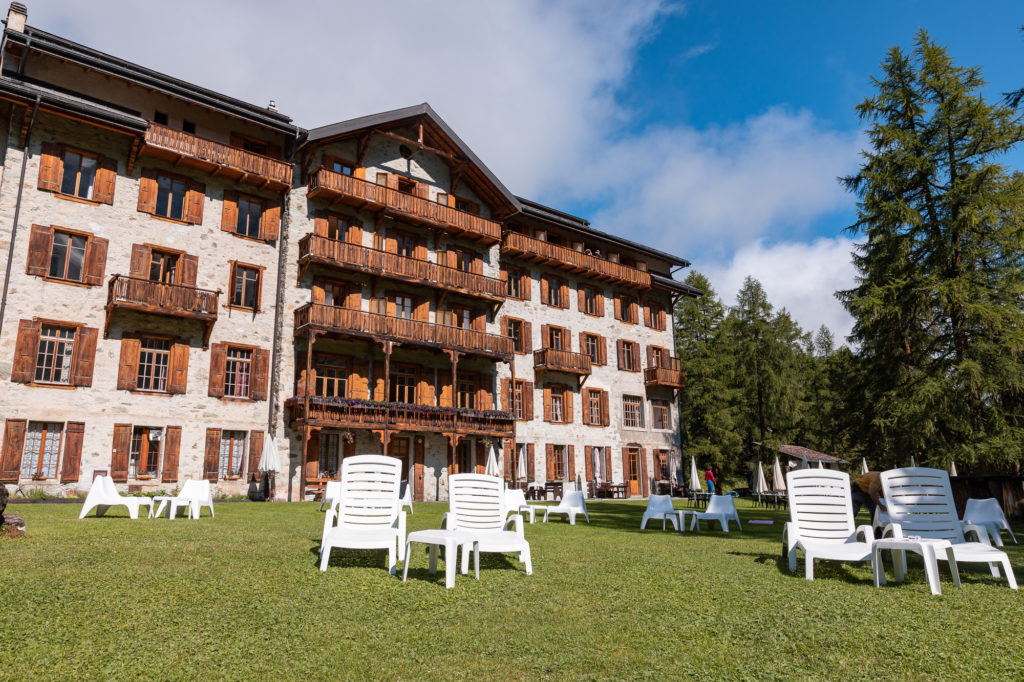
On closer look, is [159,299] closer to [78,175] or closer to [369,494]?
[78,175]

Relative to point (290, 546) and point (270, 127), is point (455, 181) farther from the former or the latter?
point (290, 546)

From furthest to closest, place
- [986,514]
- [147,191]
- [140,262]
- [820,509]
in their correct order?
[147,191] < [140,262] < [986,514] < [820,509]

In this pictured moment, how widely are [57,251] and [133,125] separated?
431 centimetres

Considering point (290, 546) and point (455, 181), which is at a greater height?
point (455, 181)

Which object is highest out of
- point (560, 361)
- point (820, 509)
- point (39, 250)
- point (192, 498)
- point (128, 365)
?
point (39, 250)

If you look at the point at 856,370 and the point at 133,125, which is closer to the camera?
the point at 133,125

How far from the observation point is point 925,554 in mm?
6188

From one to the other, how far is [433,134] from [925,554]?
25101 mm

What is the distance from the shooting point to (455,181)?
2856cm

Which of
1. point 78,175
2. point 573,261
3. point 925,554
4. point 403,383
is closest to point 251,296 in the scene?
point 78,175

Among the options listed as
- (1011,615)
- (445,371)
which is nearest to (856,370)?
(445,371)

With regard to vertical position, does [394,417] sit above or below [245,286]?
below

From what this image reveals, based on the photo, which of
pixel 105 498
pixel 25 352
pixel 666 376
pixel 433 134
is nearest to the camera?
pixel 105 498

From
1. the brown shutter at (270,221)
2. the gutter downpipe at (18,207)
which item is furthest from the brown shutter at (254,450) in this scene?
the gutter downpipe at (18,207)
